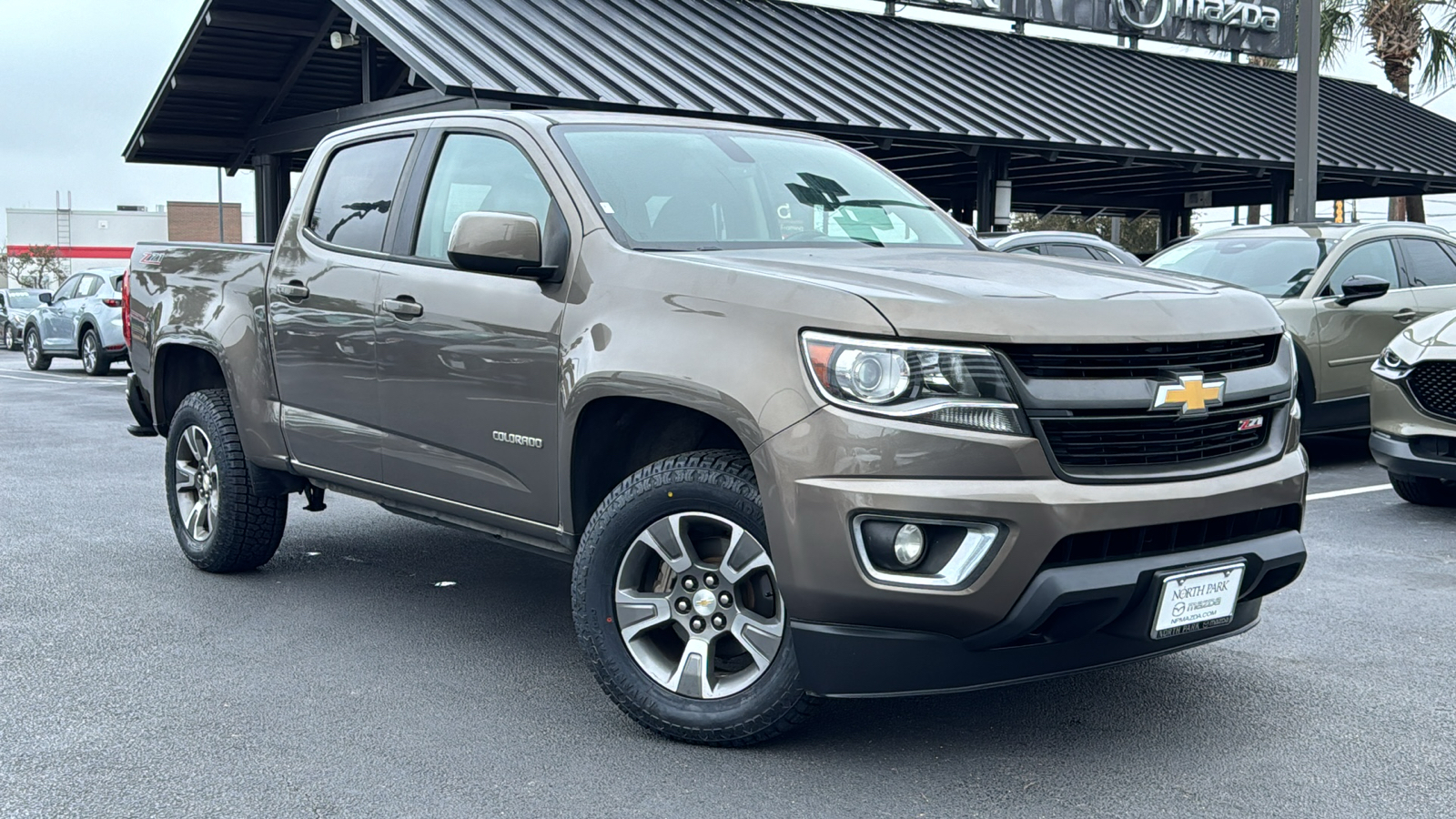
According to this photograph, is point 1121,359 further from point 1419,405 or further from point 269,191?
point 269,191

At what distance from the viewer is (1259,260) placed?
399 inches

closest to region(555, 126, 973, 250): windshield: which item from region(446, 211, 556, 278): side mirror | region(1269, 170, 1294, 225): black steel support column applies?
region(446, 211, 556, 278): side mirror

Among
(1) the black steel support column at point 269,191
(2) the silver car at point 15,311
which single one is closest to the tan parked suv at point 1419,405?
(1) the black steel support column at point 269,191

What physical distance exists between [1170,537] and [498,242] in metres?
2.18

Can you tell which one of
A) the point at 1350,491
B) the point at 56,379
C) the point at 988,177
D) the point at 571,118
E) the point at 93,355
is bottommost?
the point at 56,379

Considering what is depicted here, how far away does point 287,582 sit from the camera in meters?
6.23

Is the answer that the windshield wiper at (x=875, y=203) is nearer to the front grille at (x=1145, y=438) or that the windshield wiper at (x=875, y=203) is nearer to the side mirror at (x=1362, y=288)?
the front grille at (x=1145, y=438)

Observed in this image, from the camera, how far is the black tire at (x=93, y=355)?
68.3ft

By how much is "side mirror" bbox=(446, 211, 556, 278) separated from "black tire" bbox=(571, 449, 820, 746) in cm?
80

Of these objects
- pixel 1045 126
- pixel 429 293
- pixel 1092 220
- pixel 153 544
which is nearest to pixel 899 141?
pixel 1045 126

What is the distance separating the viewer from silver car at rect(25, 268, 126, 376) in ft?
67.9

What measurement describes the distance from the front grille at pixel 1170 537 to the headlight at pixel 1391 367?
4154mm

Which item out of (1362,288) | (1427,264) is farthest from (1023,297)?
(1427,264)

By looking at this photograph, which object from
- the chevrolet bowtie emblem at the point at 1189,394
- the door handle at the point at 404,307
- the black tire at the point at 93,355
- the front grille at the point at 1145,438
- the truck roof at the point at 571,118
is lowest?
the black tire at the point at 93,355
